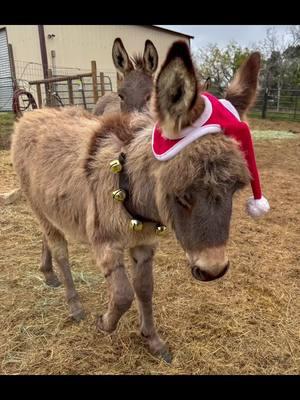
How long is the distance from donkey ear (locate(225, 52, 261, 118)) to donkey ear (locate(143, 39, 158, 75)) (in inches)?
136

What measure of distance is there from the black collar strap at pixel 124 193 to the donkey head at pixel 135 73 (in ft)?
9.33

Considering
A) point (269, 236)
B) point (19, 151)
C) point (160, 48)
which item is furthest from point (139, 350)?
point (160, 48)

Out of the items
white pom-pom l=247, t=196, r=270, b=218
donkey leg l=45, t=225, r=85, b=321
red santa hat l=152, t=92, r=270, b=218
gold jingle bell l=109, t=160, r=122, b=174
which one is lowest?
donkey leg l=45, t=225, r=85, b=321

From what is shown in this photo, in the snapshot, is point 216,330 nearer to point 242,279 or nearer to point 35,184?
point 242,279

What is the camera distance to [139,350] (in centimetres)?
244

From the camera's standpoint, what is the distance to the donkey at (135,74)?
15.6 feet

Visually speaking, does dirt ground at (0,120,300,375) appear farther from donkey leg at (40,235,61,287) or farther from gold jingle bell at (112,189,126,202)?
gold jingle bell at (112,189,126,202)

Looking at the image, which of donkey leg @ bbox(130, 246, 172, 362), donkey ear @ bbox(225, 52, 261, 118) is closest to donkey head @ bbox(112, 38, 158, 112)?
donkey leg @ bbox(130, 246, 172, 362)

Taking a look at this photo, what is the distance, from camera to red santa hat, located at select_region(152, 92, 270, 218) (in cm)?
157

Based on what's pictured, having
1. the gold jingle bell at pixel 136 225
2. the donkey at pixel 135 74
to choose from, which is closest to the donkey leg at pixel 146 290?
the gold jingle bell at pixel 136 225

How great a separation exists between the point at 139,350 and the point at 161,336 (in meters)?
0.21

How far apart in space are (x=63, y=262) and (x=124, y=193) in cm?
116

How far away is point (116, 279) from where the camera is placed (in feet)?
6.56

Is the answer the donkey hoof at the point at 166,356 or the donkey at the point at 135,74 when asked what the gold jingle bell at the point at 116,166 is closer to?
the donkey hoof at the point at 166,356
